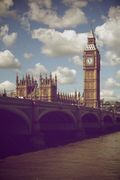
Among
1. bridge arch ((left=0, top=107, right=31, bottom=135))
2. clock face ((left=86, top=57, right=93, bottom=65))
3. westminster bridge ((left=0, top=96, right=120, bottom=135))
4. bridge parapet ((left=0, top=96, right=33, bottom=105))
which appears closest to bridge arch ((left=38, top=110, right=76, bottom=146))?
westminster bridge ((left=0, top=96, right=120, bottom=135))

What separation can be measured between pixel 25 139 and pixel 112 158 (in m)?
10.8

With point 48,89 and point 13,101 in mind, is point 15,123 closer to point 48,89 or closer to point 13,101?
point 13,101

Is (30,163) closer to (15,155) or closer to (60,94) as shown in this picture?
(15,155)

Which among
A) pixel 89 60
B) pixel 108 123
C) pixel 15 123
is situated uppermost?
pixel 89 60

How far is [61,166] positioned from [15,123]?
13.3m

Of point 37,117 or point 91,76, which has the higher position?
point 91,76

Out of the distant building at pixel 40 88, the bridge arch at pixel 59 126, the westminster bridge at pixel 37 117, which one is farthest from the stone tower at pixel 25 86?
the bridge arch at pixel 59 126

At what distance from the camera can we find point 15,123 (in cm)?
3941

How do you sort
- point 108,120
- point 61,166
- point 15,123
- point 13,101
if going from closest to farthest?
point 61,166 → point 13,101 → point 15,123 → point 108,120

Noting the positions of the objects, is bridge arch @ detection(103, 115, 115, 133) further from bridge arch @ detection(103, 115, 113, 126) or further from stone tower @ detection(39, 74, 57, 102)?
stone tower @ detection(39, 74, 57, 102)

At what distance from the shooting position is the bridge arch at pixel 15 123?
118 feet

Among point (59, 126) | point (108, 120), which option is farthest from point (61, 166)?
point (108, 120)

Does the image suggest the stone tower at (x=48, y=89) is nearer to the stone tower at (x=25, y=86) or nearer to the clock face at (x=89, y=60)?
the stone tower at (x=25, y=86)

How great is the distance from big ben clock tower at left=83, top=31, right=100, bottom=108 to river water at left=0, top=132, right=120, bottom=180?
67.9 metres
